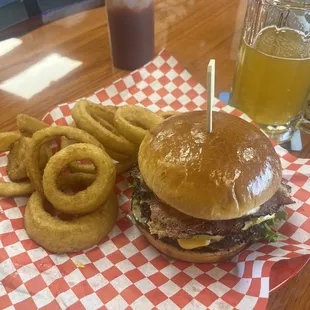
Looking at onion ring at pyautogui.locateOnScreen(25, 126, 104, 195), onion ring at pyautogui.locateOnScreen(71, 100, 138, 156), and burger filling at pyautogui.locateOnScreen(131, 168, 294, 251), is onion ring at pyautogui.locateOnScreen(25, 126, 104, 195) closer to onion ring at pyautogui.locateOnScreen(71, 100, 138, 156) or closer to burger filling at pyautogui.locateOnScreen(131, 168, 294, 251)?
onion ring at pyautogui.locateOnScreen(71, 100, 138, 156)

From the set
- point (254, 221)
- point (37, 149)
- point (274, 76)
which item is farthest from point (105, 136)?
point (274, 76)

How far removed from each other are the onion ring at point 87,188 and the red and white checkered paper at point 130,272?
17 centimetres

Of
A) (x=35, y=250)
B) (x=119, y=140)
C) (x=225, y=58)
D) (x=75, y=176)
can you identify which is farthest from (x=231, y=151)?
(x=225, y=58)

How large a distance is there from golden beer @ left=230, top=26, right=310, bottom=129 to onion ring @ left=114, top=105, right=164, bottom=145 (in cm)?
49

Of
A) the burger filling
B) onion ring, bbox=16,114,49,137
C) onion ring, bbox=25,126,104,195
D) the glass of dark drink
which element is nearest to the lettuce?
the burger filling

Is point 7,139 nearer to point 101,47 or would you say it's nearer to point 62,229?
point 62,229

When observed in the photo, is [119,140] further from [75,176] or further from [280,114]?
[280,114]

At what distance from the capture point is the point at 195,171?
1262 mm

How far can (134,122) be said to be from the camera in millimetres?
1759

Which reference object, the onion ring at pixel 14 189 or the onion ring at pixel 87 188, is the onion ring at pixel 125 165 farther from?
the onion ring at pixel 14 189

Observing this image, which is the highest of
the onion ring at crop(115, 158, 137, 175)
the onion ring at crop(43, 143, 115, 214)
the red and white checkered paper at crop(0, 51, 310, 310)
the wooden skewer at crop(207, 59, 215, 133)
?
the wooden skewer at crop(207, 59, 215, 133)

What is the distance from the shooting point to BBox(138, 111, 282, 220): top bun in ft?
4.09

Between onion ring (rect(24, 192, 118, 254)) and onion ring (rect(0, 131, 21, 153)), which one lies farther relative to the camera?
onion ring (rect(0, 131, 21, 153))

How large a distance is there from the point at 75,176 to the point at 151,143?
364mm
